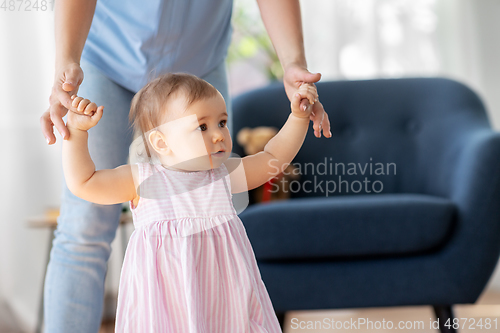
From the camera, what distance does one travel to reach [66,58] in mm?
656

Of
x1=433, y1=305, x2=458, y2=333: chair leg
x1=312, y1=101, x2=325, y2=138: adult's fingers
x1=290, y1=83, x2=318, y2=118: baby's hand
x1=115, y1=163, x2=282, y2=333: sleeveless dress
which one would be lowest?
x1=433, y1=305, x2=458, y2=333: chair leg

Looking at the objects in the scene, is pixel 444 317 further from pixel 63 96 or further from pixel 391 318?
pixel 63 96

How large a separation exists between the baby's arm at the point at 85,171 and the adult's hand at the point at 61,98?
12 mm

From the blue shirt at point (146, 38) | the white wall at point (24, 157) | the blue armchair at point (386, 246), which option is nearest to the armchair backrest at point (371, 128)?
the blue armchair at point (386, 246)

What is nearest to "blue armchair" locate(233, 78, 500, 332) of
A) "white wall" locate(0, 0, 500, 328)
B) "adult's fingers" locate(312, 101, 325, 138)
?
"adult's fingers" locate(312, 101, 325, 138)

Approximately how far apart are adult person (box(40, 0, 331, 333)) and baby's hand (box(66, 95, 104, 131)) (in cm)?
17

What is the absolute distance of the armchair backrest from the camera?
1720 mm

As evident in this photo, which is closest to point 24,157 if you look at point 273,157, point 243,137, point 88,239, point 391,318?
point 243,137

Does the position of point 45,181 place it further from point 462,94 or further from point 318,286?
point 462,94

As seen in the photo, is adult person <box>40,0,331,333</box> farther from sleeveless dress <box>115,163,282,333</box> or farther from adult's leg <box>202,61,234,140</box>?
sleeveless dress <box>115,163,282,333</box>

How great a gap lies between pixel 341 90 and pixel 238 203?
1211 mm

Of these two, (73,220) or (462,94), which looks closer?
(73,220)

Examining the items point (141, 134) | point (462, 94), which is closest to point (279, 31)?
point (141, 134)

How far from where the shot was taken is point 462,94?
5.64 ft
